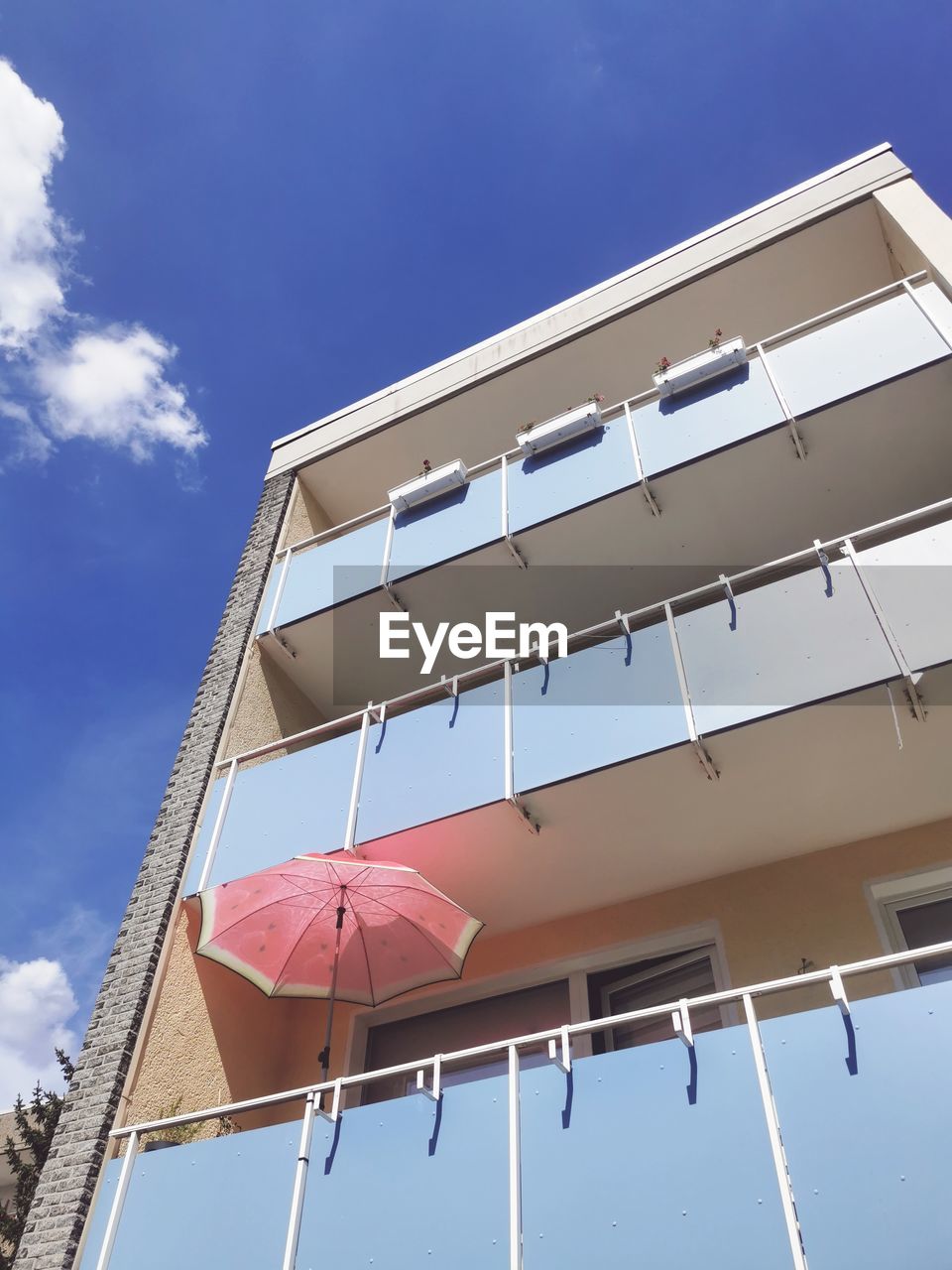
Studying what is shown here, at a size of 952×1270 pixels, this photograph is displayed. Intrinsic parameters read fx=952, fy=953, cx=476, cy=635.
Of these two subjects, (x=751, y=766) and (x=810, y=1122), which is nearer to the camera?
(x=810, y=1122)

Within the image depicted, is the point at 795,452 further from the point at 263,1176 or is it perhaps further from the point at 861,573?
the point at 263,1176

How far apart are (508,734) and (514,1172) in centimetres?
312

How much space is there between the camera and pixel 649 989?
24.3 feet

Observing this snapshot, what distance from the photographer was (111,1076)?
6.78 metres

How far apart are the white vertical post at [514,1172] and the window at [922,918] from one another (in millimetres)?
3074

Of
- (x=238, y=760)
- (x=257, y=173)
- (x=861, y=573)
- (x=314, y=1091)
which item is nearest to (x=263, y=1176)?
(x=314, y=1091)

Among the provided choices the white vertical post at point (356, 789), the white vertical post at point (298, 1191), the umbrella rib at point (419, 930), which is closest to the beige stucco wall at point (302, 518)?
the white vertical post at point (356, 789)

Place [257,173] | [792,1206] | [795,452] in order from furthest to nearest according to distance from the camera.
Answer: [257,173]
[795,452]
[792,1206]

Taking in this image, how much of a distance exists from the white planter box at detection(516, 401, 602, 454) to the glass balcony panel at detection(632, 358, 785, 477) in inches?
18.0

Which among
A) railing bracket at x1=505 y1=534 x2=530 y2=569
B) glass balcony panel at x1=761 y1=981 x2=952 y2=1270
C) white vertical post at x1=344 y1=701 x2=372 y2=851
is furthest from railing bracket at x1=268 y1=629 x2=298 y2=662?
glass balcony panel at x1=761 y1=981 x2=952 y2=1270

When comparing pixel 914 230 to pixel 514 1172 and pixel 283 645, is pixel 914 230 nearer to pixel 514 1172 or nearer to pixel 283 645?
pixel 283 645

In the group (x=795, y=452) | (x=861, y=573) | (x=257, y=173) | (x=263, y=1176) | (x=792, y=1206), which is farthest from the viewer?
(x=257, y=173)

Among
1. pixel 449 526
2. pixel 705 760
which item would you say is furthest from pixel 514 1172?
pixel 449 526

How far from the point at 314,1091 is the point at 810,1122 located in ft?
9.07
